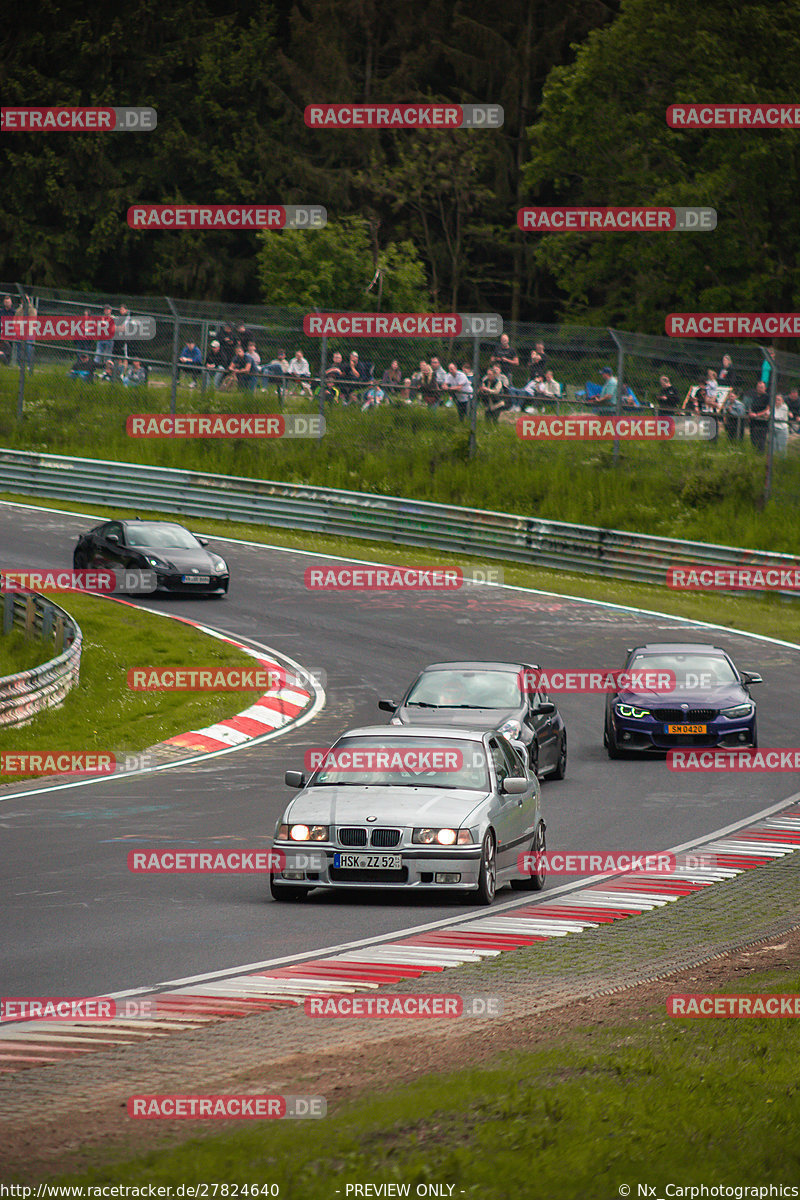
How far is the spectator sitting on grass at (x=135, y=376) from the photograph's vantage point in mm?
41031

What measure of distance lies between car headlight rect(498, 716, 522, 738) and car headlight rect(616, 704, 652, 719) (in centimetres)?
293

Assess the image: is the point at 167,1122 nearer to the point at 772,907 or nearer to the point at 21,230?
the point at 772,907

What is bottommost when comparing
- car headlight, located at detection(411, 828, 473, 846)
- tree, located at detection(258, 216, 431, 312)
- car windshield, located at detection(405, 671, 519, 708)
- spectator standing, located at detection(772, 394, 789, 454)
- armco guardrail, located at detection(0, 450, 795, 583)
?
car headlight, located at detection(411, 828, 473, 846)

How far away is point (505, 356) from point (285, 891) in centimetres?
2640

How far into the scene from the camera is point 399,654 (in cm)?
2703

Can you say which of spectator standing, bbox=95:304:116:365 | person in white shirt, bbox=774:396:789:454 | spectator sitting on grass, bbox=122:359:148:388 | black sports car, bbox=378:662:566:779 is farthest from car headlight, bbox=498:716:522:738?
spectator standing, bbox=95:304:116:365

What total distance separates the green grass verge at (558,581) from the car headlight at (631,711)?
9.99m

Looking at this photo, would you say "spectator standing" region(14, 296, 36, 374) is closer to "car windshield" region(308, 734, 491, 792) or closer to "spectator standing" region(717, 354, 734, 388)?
"spectator standing" region(717, 354, 734, 388)

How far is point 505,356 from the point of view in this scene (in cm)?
3691

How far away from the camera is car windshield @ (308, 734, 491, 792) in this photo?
1255cm

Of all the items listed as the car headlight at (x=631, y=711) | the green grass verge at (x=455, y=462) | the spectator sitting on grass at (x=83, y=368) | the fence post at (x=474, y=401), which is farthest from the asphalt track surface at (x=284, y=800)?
the spectator sitting on grass at (x=83, y=368)

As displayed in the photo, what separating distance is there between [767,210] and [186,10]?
1226 inches

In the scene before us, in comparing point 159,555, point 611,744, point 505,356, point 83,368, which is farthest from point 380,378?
point 611,744

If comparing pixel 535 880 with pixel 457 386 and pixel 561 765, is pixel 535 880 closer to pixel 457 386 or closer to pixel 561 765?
pixel 561 765
